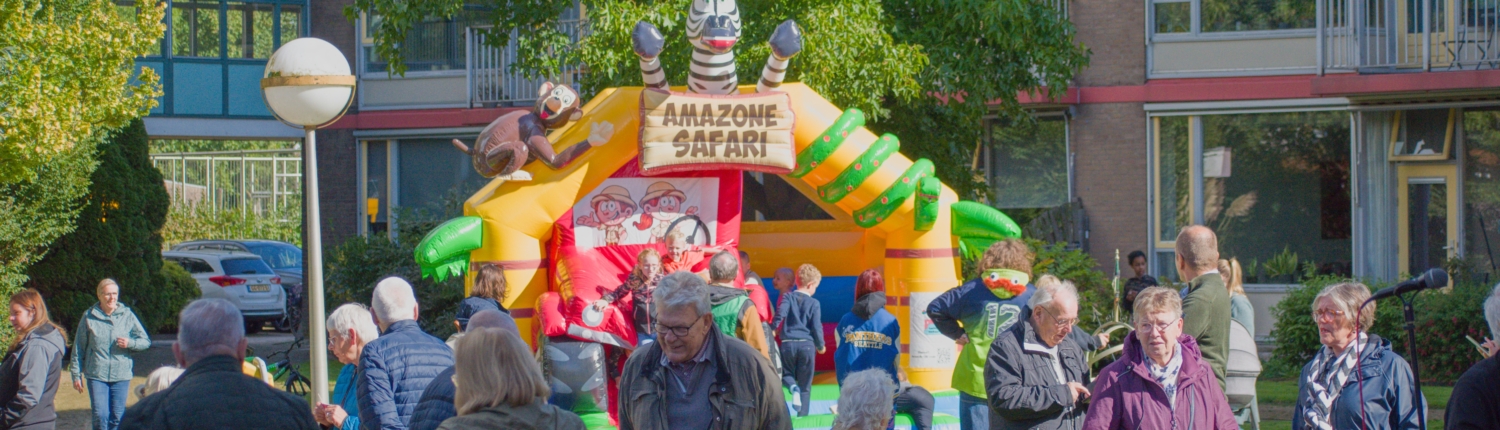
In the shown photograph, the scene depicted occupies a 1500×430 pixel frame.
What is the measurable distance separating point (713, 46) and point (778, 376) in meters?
4.24

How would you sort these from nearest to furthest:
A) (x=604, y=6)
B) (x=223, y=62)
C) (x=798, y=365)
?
(x=798, y=365) < (x=604, y=6) < (x=223, y=62)

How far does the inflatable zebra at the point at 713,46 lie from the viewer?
9.00 m

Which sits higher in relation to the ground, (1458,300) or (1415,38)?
(1415,38)

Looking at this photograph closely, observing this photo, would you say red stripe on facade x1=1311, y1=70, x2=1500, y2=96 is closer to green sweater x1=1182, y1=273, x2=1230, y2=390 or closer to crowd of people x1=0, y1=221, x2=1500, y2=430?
crowd of people x1=0, y1=221, x2=1500, y2=430

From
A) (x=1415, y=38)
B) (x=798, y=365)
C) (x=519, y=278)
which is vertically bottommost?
(x=798, y=365)

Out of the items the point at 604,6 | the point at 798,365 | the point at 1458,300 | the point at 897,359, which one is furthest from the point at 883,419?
the point at 1458,300

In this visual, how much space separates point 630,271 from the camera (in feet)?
32.3

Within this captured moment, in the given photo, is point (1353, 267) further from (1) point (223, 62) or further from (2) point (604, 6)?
(1) point (223, 62)

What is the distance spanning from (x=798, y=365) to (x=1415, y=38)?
8154mm

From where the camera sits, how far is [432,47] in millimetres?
18641

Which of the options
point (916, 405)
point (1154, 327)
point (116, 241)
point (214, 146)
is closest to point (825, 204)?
point (916, 405)

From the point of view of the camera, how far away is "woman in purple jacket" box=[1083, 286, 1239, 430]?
4551mm

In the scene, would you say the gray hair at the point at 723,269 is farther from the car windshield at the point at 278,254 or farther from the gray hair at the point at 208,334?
the car windshield at the point at 278,254

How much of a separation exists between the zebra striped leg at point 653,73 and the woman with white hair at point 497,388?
214 inches
